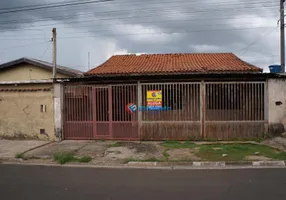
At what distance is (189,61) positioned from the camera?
17000mm

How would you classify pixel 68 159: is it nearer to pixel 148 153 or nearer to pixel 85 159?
pixel 85 159

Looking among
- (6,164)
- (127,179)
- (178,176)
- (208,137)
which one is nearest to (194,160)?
(178,176)

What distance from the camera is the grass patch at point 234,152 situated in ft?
27.0

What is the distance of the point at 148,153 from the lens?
9062mm

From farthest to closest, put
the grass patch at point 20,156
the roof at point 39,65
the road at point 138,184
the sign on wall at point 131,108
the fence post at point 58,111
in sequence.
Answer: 1. the roof at point 39,65
2. the fence post at point 58,111
3. the sign on wall at point 131,108
4. the grass patch at point 20,156
5. the road at point 138,184

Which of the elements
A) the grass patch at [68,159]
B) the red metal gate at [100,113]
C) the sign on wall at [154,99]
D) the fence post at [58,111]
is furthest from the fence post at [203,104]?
the fence post at [58,111]

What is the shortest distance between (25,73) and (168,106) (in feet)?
41.8

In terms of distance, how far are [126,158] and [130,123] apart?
3089 millimetres

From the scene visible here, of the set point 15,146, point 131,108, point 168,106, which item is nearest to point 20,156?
point 15,146

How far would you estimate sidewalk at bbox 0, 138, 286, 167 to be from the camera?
7.94m

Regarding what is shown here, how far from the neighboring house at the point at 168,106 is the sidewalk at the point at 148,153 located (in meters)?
0.66

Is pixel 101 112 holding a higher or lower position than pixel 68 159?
higher

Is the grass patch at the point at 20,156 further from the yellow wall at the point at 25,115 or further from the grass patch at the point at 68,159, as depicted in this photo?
the yellow wall at the point at 25,115

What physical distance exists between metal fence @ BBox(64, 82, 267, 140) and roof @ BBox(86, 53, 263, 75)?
9.00 ft
